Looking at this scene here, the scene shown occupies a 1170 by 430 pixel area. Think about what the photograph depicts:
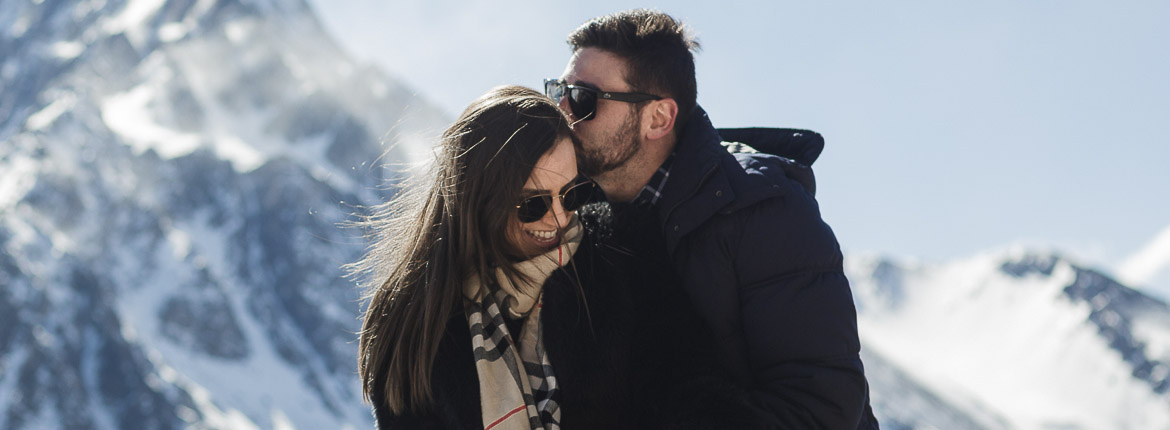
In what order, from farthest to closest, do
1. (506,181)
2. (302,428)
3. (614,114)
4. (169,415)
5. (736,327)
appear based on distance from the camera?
(302,428) → (169,415) → (614,114) → (736,327) → (506,181)

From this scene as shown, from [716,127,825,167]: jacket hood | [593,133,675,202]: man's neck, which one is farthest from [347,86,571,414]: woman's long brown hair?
[716,127,825,167]: jacket hood

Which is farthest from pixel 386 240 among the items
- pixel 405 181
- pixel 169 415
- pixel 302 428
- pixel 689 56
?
pixel 302 428

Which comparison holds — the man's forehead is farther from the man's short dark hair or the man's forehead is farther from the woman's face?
the woman's face

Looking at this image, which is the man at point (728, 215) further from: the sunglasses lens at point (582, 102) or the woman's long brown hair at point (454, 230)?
the woman's long brown hair at point (454, 230)

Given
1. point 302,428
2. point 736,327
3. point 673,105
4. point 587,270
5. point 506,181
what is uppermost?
point 302,428

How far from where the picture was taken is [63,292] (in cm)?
18975

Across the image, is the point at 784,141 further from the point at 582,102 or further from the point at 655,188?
the point at 582,102

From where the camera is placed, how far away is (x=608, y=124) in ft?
17.1

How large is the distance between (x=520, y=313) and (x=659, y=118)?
1.59m

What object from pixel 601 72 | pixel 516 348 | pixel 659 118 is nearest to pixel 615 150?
pixel 659 118

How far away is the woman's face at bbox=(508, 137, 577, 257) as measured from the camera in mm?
4062

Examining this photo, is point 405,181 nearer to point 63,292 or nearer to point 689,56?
point 689,56

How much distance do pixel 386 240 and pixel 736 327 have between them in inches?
63.5

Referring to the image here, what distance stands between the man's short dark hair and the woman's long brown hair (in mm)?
1169
